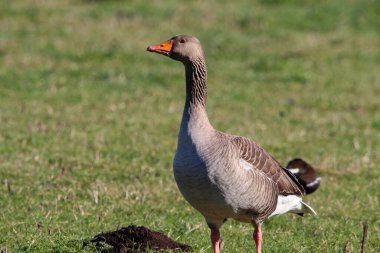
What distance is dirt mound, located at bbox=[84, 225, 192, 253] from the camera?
21.0 ft

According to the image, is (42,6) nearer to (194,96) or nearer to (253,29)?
(253,29)

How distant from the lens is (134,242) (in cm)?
646

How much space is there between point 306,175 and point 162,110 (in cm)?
481

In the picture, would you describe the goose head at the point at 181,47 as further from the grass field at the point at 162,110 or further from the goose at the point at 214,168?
the grass field at the point at 162,110

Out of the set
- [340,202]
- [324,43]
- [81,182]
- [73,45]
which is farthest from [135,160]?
[324,43]

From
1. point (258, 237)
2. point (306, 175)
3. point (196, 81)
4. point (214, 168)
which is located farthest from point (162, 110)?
point (214, 168)

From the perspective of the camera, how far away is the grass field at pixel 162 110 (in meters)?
7.91

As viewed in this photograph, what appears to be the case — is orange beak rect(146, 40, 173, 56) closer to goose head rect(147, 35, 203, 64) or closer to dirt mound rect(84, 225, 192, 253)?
goose head rect(147, 35, 203, 64)

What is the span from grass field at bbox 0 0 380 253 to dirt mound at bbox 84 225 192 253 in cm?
13

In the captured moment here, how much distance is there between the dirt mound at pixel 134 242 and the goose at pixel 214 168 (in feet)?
1.17

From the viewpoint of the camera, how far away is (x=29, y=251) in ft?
21.4

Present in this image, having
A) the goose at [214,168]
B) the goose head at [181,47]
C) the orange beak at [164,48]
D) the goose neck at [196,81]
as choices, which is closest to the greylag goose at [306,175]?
the goose at [214,168]

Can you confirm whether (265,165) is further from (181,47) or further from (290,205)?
(181,47)

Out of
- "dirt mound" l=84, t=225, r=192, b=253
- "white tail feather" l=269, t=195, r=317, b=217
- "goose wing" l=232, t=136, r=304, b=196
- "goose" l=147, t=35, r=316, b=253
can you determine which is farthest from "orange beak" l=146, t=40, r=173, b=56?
"white tail feather" l=269, t=195, r=317, b=217
